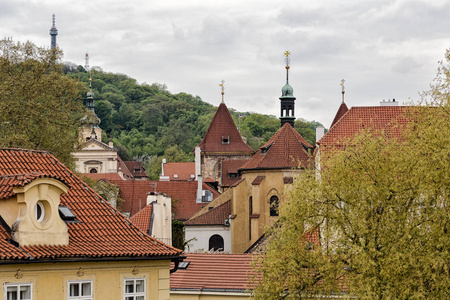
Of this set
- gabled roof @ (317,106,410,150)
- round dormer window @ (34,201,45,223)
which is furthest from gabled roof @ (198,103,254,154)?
round dormer window @ (34,201,45,223)

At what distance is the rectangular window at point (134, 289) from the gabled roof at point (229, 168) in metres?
69.7

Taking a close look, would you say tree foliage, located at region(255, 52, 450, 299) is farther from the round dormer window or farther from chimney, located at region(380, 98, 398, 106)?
chimney, located at region(380, 98, 398, 106)

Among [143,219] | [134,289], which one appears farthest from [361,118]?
[134,289]

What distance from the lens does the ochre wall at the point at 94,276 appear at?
73.5 ft

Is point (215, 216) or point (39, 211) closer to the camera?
point (39, 211)

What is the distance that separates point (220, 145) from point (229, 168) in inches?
98.7

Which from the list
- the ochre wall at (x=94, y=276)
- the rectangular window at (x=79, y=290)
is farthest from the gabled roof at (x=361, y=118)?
the rectangular window at (x=79, y=290)

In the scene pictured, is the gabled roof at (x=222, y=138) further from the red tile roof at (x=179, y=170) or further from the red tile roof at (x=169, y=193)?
the red tile roof at (x=179, y=170)

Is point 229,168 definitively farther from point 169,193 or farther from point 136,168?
point 136,168

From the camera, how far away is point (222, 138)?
97000 millimetres

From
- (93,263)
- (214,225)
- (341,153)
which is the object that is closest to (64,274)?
(93,263)

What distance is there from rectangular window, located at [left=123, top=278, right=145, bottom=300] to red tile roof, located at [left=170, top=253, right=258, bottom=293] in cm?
873

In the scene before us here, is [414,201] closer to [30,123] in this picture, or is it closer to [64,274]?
[64,274]

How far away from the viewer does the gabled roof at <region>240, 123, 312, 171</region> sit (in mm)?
69000
